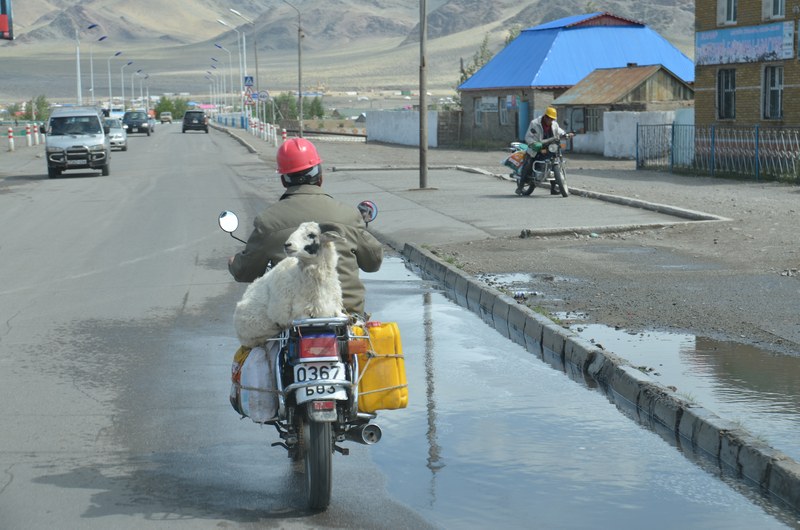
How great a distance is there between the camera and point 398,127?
66.2m

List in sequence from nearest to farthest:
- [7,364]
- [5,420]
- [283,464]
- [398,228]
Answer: [283,464] < [5,420] < [7,364] < [398,228]

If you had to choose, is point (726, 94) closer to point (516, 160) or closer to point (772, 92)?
point (772, 92)

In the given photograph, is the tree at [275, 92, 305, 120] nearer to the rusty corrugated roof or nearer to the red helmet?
the rusty corrugated roof

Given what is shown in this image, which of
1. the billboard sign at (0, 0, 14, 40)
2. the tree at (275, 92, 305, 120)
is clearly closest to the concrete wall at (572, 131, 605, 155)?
the billboard sign at (0, 0, 14, 40)

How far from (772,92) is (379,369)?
2954cm

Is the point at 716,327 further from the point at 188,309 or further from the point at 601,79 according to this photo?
the point at 601,79

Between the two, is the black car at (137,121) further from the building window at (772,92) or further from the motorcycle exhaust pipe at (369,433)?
the motorcycle exhaust pipe at (369,433)

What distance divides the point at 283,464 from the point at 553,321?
13.8 ft

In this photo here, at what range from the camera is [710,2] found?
36094 mm

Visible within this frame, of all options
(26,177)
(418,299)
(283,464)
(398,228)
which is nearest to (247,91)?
(26,177)

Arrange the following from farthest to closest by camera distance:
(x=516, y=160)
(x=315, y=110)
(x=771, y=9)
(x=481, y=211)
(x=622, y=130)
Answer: (x=315, y=110) < (x=622, y=130) < (x=771, y=9) < (x=516, y=160) < (x=481, y=211)

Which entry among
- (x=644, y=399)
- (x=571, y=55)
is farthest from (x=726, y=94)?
(x=644, y=399)

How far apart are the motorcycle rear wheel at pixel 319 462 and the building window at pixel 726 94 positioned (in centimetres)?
3113

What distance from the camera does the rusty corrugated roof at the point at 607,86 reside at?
157 ft
